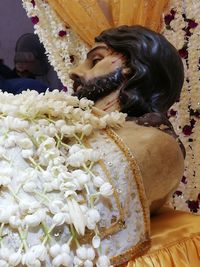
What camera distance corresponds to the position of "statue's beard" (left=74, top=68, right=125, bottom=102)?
1.44m

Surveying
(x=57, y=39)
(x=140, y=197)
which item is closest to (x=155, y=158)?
(x=140, y=197)

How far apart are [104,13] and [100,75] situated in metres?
0.63

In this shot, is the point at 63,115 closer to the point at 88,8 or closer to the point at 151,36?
the point at 151,36

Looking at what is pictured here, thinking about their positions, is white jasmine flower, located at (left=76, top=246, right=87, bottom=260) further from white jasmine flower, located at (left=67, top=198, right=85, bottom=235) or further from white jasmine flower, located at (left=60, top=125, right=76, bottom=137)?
white jasmine flower, located at (left=60, top=125, right=76, bottom=137)

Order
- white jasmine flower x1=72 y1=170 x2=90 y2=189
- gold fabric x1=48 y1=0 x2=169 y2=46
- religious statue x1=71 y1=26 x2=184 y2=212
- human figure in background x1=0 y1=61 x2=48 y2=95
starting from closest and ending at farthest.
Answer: white jasmine flower x1=72 y1=170 x2=90 y2=189, religious statue x1=71 y1=26 x2=184 y2=212, gold fabric x1=48 y1=0 x2=169 y2=46, human figure in background x1=0 y1=61 x2=48 y2=95

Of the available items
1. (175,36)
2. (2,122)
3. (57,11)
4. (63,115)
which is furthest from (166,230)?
(57,11)

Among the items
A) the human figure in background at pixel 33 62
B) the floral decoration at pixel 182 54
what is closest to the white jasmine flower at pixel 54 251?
the floral decoration at pixel 182 54

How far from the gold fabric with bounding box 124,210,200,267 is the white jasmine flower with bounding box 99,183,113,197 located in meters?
0.18

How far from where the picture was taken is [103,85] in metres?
1.43

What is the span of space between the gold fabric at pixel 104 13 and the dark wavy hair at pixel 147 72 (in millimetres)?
475

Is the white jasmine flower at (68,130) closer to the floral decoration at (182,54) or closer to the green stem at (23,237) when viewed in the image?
the green stem at (23,237)

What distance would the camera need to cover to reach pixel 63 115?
118 cm

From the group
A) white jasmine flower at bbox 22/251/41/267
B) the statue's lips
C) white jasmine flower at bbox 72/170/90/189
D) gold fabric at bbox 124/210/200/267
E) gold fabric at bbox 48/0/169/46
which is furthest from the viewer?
gold fabric at bbox 48/0/169/46

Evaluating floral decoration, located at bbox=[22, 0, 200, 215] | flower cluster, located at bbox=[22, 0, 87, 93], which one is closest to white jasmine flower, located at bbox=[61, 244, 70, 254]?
floral decoration, located at bbox=[22, 0, 200, 215]
